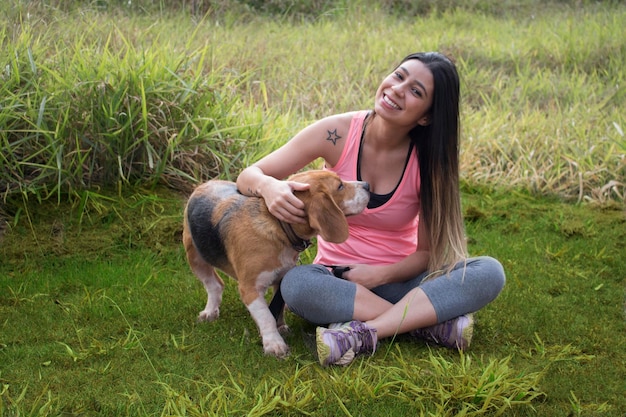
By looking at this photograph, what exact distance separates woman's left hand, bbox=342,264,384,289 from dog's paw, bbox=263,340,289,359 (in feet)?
1.64

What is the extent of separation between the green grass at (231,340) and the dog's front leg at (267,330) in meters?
0.05

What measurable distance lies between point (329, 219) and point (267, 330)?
1.87 feet

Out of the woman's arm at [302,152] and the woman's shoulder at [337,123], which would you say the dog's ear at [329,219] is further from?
the woman's shoulder at [337,123]

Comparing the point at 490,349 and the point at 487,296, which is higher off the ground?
the point at 487,296

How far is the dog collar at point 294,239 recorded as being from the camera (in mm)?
3289

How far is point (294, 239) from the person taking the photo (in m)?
3.32

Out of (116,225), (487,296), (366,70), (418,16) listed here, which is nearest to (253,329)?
(487,296)

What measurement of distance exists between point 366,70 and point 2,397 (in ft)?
18.5

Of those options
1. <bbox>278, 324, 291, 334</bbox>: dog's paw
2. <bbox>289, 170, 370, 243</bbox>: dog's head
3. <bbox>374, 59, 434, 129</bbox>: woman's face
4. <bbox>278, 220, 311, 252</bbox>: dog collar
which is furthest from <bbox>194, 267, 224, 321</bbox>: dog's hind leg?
<bbox>374, 59, 434, 129</bbox>: woman's face

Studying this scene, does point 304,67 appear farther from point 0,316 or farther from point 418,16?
point 0,316

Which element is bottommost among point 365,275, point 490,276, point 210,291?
point 210,291

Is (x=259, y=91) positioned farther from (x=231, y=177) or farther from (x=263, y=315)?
(x=263, y=315)

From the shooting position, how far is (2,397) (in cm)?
294

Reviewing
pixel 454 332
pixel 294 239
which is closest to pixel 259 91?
pixel 294 239
